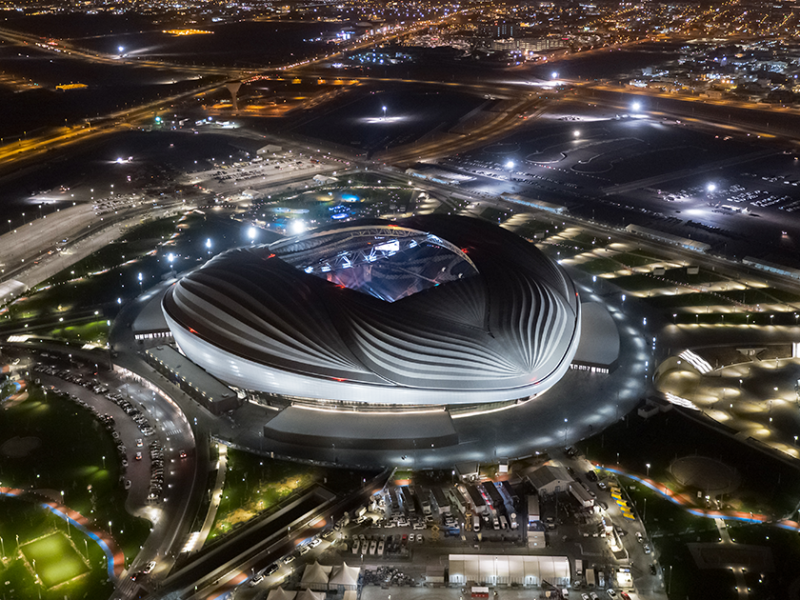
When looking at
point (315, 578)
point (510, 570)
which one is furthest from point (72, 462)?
point (510, 570)

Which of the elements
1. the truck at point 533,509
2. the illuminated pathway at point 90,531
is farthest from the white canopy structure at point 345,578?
the illuminated pathway at point 90,531

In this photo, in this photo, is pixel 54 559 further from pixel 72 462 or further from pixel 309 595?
pixel 309 595

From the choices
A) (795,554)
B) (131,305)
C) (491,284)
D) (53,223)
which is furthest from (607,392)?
(53,223)

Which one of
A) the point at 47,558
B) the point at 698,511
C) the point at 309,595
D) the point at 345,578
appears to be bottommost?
the point at 698,511

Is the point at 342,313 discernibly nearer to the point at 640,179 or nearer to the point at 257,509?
the point at 257,509

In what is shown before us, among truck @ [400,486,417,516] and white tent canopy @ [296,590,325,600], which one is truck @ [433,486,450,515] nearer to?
truck @ [400,486,417,516]
